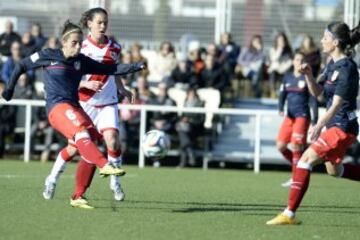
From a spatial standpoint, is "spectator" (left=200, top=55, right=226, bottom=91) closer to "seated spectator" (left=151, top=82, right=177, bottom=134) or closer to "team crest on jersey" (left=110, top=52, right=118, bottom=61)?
"seated spectator" (left=151, top=82, right=177, bottom=134)

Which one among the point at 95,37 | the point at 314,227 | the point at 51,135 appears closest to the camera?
the point at 314,227

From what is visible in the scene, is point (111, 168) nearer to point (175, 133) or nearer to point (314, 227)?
point (314, 227)

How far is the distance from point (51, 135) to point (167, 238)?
1217 cm

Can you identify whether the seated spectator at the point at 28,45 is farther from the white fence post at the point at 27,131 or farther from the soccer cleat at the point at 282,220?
the soccer cleat at the point at 282,220

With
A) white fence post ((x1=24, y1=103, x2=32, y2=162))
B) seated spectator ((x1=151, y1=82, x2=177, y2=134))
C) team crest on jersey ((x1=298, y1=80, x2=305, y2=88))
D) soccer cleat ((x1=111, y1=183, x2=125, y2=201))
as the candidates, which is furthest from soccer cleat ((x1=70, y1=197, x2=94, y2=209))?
seated spectator ((x1=151, y1=82, x2=177, y2=134))

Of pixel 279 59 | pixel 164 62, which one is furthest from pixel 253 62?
pixel 164 62

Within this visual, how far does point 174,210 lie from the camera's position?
37.2 ft

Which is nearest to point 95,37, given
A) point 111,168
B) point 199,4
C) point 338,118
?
point 111,168

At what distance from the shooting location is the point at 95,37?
12000mm

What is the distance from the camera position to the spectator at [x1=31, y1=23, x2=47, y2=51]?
2211cm

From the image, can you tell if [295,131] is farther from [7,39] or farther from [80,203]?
[7,39]

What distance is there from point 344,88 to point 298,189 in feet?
3.72

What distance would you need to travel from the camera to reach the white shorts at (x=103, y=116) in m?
11.8

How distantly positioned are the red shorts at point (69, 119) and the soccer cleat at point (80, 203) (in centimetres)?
84
